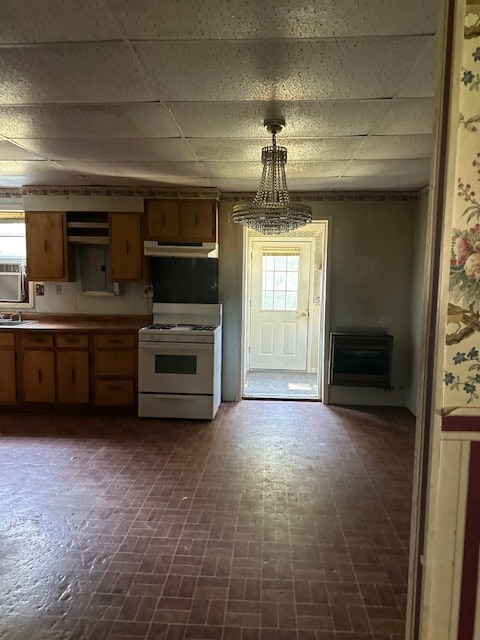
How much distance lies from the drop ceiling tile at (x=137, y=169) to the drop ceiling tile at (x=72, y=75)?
4.17 feet

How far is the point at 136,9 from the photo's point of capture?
1440 mm

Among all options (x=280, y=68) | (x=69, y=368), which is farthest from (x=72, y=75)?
(x=69, y=368)

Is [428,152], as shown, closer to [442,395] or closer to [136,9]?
[136,9]

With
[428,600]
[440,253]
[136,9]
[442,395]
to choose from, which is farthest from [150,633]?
[136,9]

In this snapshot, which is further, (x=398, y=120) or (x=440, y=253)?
(x=398, y=120)

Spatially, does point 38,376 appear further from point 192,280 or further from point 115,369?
point 192,280

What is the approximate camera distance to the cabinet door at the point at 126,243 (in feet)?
14.6

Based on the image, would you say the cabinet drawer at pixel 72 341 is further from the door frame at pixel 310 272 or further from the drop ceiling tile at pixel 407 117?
the drop ceiling tile at pixel 407 117

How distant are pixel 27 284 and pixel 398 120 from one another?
4.26 m

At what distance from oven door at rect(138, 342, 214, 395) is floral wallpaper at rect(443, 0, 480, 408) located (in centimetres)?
316

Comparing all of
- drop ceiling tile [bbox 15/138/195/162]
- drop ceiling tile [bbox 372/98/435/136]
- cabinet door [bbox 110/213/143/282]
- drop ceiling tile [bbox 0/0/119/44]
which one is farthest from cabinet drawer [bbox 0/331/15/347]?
drop ceiling tile [bbox 372/98/435/136]

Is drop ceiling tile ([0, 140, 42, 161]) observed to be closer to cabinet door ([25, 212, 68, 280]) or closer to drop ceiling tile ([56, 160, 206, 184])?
drop ceiling tile ([56, 160, 206, 184])

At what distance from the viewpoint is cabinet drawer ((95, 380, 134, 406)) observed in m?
4.34

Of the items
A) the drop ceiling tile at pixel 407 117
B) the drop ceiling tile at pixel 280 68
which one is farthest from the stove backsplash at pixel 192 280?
the drop ceiling tile at pixel 280 68
